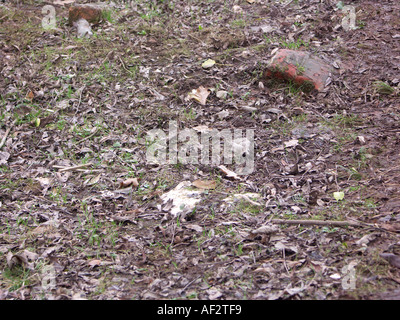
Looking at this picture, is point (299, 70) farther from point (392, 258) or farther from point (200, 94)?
point (392, 258)

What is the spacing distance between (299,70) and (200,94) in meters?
1.14

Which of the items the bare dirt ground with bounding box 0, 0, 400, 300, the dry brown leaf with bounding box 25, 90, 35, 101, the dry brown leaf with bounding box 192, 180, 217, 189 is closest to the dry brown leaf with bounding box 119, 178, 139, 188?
the bare dirt ground with bounding box 0, 0, 400, 300

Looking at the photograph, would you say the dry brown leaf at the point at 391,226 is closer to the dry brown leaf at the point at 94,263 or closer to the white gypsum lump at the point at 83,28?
the dry brown leaf at the point at 94,263

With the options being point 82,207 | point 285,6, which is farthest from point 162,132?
point 285,6

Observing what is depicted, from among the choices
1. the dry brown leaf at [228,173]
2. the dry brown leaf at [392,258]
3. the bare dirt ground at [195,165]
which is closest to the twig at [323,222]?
the bare dirt ground at [195,165]

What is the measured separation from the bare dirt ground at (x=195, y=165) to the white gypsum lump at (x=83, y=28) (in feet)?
0.37

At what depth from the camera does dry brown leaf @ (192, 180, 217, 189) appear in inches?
148

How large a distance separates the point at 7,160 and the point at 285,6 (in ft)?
14.1

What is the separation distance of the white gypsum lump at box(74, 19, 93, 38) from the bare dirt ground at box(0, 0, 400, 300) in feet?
0.37

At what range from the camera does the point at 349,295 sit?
2.55 meters

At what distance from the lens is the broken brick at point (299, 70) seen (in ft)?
15.6

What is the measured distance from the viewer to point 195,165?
4078 millimetres

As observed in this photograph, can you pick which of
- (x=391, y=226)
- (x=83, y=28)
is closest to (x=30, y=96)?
(x=83, y=28)

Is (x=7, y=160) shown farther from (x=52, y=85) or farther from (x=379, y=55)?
(x=379, y=55)
